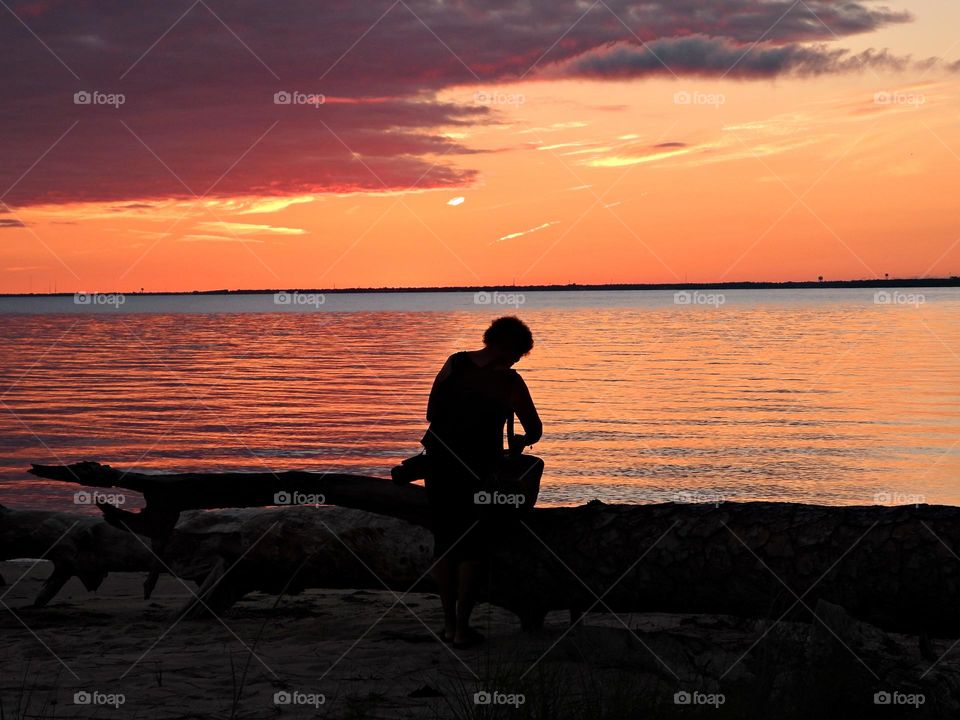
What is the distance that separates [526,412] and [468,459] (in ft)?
2.00

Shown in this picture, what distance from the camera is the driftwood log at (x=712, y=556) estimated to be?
7.36m

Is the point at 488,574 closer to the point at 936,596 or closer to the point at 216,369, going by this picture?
the point at 936,596

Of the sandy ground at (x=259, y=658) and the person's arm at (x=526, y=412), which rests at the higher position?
the person's arm at (x=526, y=412)

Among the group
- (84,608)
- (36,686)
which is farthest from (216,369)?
(36,686)

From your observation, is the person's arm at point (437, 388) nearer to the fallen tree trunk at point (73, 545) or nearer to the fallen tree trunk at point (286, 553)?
the fallen tree trunk at point (286, 553)

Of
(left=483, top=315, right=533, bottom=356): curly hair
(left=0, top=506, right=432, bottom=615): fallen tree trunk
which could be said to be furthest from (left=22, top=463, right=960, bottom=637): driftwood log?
(left=483, top=315, right=533, bottom=356): curly hair

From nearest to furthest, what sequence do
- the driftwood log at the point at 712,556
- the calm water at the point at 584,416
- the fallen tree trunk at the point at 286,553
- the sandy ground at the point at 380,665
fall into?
the sandy ground at the point at 380,665, the driftwood log at the point at 712,556, the fallen tree trunk at the point at 286,553, the calm water at the point at 584,416

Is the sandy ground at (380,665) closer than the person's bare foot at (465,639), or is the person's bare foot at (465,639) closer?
the sandy ground at (380,665)

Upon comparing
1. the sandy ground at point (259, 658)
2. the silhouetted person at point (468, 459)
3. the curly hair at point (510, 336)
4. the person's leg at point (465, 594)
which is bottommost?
the sandy ground at point (259, 658)

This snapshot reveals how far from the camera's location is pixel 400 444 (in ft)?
69.3

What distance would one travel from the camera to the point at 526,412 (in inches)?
300

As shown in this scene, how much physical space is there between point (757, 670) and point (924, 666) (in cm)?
109

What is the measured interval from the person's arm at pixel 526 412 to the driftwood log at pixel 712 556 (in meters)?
0.80

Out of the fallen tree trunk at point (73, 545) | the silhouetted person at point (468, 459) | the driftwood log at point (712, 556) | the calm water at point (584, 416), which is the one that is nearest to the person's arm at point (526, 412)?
the silhouetted person at point (468, 459)
